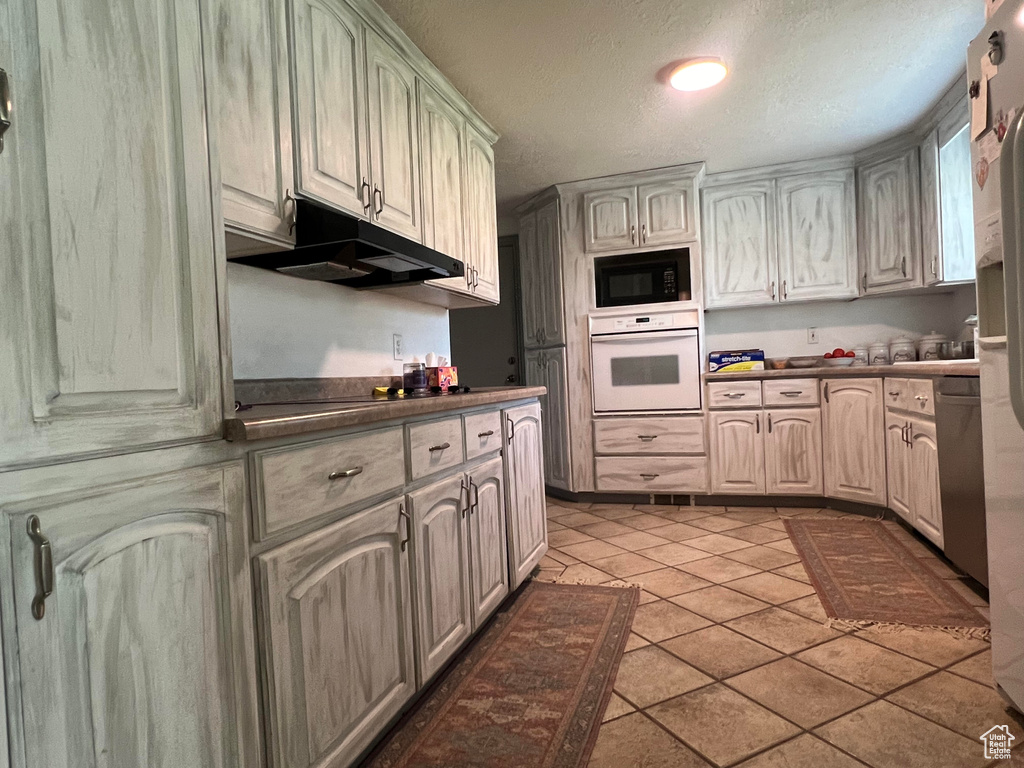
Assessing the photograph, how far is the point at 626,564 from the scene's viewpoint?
9.28 feet

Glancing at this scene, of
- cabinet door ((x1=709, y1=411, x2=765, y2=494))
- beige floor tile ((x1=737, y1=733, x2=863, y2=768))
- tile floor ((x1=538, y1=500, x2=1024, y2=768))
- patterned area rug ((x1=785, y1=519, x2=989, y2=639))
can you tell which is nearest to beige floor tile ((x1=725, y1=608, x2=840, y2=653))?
tile floor ((x1=538, y1=500, x2=1024, y2=768))

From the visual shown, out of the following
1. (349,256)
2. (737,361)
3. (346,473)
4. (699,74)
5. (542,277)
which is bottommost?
(346,473)

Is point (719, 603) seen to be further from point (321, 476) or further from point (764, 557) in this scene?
point (321, 476)

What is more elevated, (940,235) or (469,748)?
(940,235)

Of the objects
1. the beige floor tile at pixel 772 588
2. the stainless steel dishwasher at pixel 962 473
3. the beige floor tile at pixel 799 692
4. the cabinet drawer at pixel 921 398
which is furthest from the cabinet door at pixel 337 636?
the cabinet drawer at pixel 921 398

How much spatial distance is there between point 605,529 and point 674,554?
610mm

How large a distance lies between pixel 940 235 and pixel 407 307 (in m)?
3.06

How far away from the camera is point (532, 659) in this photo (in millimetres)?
1925

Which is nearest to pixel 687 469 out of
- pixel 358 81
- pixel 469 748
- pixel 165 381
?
pixel 469 748

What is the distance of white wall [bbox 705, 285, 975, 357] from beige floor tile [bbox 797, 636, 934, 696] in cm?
272

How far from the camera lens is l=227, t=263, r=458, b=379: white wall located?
184 centimetres

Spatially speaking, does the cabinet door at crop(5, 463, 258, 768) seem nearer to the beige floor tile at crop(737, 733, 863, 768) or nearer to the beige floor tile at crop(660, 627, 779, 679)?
the beige floor tile at crop(737, 733, 863, 768)

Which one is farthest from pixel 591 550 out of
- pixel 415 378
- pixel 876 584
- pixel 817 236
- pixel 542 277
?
pixel 817 236

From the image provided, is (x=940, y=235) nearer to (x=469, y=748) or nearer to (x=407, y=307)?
(x=407, y=307)
